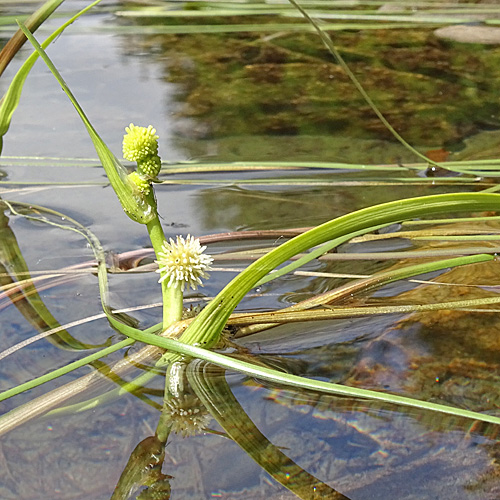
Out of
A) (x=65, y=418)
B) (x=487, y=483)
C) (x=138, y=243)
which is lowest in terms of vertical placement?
(x=487, y=483)

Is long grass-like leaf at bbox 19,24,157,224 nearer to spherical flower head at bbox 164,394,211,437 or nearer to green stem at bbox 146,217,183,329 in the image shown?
green stem at bbox 146,217,183,329

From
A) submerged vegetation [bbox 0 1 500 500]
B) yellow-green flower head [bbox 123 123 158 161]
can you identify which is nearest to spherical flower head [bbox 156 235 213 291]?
submerged vegetation [bbox 0 1 500 500]

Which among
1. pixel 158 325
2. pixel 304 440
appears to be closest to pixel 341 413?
pixel 304 440

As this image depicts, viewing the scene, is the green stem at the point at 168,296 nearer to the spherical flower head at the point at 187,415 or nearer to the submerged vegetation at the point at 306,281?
the submerged vegetation at the point at 306,281

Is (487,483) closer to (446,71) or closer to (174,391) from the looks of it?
(174,391)

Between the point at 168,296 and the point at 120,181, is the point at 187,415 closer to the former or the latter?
the point at 168,296

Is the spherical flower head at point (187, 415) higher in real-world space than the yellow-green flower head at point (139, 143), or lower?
lower

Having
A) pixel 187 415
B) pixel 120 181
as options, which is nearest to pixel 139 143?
pixel 120 181

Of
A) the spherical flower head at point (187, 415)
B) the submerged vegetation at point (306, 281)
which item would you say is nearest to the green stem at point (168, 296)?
the submerged vegetation at point (306, 281)
